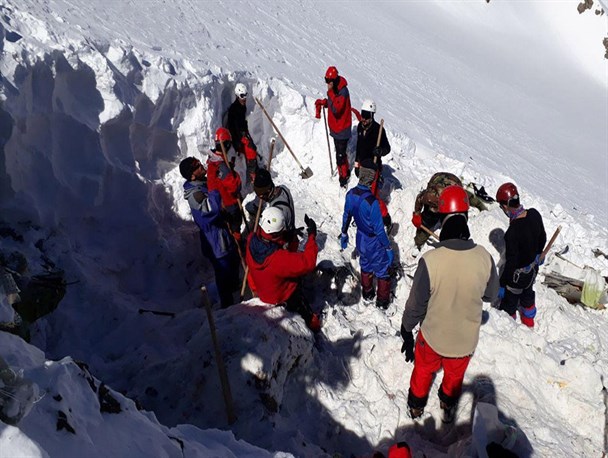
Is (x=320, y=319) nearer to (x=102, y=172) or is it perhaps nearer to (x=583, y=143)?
(x=102, y=172)

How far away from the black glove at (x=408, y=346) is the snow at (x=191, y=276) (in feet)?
0.88

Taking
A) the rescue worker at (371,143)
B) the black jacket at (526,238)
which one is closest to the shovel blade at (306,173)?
the rescue worker at (371,143)

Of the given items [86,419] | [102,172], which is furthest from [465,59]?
[86,419]

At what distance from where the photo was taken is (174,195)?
22.7 ft

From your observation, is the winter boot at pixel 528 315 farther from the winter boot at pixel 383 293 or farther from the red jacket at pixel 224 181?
the red jacket at pixel 224 181

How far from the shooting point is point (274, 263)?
4.59 meters

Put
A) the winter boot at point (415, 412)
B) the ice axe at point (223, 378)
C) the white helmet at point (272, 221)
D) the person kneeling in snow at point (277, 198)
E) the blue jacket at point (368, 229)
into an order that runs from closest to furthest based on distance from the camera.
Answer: the ice axe at point (223, 378), the white helmet at point (272, 221), the winter boot at point (415, 412), the person kneeling in snow at point (277, 198), the blue jacket at point (368, 229)

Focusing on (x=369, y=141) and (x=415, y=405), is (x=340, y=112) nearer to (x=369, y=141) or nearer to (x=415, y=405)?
(x=369, y=141)

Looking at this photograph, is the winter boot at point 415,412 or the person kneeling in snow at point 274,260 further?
the winter boot at point 415,412

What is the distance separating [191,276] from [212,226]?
1.27m

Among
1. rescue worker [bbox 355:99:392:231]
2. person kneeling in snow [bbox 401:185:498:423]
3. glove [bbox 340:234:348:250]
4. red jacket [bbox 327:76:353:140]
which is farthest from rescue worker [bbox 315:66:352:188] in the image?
person kneeling in snow [bbox 401:185:498:423]

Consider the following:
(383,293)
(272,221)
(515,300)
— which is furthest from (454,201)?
(515,300)

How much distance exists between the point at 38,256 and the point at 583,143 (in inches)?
702

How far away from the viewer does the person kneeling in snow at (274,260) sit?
15.0 feet
